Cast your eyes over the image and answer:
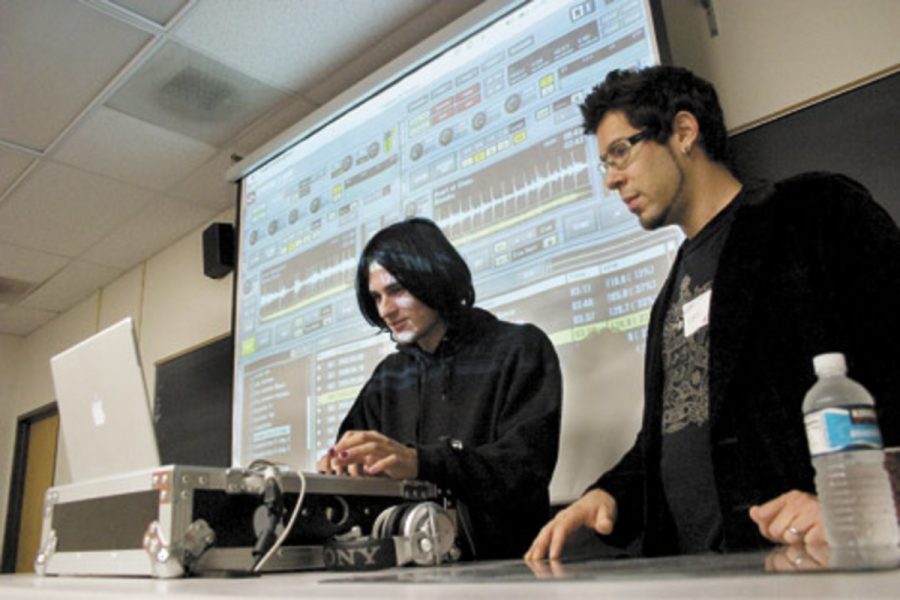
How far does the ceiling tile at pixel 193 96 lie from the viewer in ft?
7.95

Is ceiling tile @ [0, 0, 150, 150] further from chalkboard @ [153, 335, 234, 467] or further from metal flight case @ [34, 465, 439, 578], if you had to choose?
metal flight case @ [34, 465, 439, 578]

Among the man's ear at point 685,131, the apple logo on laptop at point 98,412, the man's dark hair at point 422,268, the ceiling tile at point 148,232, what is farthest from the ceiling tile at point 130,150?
the man's ear at point 685,131

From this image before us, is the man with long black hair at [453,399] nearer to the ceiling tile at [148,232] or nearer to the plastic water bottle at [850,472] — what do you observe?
the plastic water bottle at [850,472]

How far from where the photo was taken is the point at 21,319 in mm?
4691

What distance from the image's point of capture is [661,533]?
123 cm

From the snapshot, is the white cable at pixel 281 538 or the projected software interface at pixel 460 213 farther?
the projected software interface at pixel 460 213

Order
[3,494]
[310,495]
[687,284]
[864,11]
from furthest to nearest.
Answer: [3,494], [864,11], [687,284], [310,495]

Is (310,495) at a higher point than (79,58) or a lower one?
lower

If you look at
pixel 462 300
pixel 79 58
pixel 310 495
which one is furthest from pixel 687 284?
pixel 79 58

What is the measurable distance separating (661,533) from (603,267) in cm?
59

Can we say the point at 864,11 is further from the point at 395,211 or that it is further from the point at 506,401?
the point at 395,211

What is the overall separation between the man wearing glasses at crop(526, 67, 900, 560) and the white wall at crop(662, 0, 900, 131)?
0.30m

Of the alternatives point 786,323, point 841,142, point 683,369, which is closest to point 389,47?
point 841,142

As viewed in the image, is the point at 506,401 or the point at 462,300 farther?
the point at 462,300
